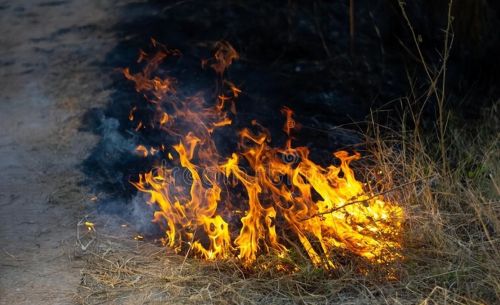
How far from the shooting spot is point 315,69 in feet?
25.2

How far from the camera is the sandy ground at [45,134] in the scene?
5000mm

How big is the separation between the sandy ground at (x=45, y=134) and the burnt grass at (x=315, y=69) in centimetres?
24

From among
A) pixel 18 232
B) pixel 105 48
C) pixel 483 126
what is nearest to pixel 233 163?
pixel 18 232

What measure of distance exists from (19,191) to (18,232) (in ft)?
2.36

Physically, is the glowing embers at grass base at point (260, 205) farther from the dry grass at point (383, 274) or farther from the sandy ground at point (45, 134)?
the sandy ground at point (45, 134)

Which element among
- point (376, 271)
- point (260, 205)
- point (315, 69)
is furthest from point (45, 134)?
point (376, 271)

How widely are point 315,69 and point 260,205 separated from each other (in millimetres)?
3059

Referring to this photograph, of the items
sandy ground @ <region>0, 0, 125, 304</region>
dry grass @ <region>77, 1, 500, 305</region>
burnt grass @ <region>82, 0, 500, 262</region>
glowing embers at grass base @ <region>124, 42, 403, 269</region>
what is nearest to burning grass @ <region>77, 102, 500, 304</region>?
dry grass @ <region>77, 1, 500, 305</region>

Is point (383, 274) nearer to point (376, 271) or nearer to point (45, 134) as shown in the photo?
point (376, 271)

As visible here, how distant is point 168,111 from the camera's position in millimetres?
6383

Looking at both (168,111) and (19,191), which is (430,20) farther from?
(19,191)

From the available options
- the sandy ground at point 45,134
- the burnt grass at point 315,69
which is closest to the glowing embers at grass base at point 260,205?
the burnt grass at point 315,69

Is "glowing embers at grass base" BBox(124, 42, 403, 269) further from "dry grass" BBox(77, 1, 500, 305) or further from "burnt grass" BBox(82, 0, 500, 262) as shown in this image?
"burnt grass" BBox(82, 0, 500, 262)

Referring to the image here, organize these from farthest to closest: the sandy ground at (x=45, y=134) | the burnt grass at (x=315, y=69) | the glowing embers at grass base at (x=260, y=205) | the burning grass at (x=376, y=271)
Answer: the burnt grass at (x=315, y=69) < the sandy ground at (x=45, y=134) < the glowing embers at grass base at (x=260, y=205) < the burning grass at (x=376, y=271)
